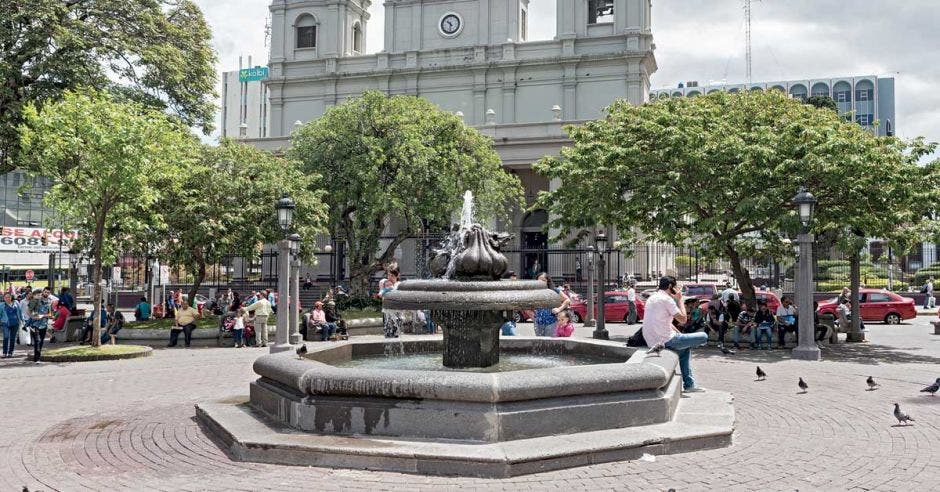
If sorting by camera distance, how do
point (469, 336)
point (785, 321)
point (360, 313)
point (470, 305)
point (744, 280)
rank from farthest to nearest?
point (360, 313), point (744, 280), point (785, 321), point (469, 336), point (470, 305)

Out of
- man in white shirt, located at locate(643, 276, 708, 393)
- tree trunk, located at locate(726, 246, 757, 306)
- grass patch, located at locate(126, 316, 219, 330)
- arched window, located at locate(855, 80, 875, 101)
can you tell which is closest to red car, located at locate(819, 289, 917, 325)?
tree trunk, located at locate(726, 246, 757, 306)

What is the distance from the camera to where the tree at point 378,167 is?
29344mm

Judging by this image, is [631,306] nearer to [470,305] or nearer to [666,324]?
[666,324]

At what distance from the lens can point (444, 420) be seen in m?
7.15

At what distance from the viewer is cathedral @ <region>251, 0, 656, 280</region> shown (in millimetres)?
46812

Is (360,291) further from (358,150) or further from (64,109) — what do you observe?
(64,109)

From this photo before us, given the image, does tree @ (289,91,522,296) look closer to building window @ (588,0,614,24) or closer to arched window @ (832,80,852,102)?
building window @ (588,0,614,24)

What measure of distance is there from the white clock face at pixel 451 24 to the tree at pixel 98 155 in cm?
3541

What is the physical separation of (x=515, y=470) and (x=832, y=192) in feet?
48.7

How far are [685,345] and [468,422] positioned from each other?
387 centimetres

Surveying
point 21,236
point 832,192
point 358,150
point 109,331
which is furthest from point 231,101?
point 832,192

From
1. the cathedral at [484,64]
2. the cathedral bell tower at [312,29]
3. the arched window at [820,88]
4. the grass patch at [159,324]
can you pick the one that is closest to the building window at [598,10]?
the cathedral at [484,64]

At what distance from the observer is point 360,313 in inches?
1080

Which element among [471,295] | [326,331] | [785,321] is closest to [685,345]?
[471,295]
